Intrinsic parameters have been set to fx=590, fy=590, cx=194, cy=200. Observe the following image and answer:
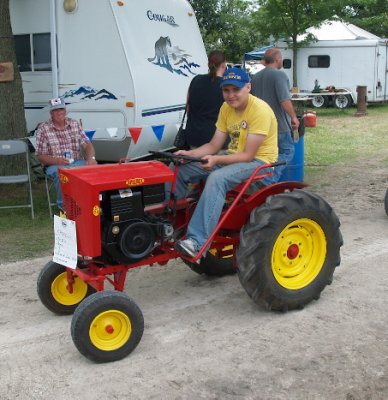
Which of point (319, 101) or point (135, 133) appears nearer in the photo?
point (135, 133)

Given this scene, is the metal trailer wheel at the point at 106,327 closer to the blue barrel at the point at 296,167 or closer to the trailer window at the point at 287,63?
the blue barrel at the point at 296,167

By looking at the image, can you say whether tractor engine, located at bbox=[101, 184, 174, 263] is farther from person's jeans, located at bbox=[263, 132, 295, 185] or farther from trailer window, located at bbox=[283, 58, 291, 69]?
trailer window, located at bbox=[283, 58, 291, 69]

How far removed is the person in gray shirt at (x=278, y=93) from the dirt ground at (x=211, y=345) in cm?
170

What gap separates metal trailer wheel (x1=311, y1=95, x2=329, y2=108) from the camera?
21.0 metres

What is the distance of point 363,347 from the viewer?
3.63m

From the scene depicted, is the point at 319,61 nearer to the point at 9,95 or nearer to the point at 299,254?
the point at 9,95

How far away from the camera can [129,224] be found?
Answer: 3.74 metres

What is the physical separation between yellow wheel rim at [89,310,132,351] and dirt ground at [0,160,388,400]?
0.12 meters

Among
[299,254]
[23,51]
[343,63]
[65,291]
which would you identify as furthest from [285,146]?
[343,63]

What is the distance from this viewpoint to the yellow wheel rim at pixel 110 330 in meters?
3.50

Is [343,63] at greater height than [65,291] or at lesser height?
greater

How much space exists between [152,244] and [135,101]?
387 cm

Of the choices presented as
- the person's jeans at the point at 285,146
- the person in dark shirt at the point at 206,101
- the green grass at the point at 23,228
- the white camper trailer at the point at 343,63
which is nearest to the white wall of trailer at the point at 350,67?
the white camper trailer at the point at 343,63

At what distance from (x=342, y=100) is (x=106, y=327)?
61.5ft
